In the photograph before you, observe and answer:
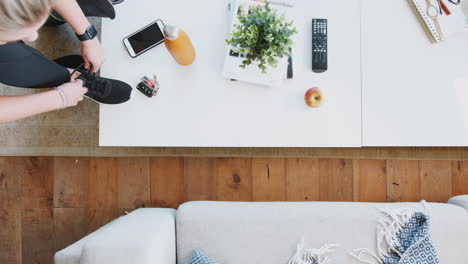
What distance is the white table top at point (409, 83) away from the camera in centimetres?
121

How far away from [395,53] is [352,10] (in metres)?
0.21

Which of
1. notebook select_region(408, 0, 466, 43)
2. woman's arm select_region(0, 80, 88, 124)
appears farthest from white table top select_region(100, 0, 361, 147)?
notebook select_region(408, 0, 466, 43)

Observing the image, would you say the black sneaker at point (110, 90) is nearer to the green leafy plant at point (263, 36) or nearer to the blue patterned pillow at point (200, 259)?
the green leafy plant at point (263, 36)

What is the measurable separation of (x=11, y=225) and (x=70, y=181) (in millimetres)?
376

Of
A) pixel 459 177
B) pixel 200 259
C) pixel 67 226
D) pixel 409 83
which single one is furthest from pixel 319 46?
pixel 67 226

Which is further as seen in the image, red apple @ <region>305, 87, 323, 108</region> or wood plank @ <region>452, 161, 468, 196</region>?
wood plank @ <region>452, 161, 468, 196</region>

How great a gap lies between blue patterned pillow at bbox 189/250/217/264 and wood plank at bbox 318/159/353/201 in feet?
2.43

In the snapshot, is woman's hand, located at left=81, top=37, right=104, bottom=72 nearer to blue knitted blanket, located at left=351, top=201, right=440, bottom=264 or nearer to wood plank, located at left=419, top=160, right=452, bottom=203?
blue knitted blanket, located at left=351, top=201, right=440, bottom=264

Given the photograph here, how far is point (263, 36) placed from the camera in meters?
1.04

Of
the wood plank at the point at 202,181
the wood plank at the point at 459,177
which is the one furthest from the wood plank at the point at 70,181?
the wood plank at the point at 459,177

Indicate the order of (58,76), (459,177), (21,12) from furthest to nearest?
(459,177), (58,76), (21,12)

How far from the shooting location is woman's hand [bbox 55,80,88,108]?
1.14 m

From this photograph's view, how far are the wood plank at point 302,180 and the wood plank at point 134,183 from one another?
704 millimetres

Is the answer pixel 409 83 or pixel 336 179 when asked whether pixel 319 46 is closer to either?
pixel 409 83
